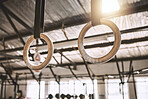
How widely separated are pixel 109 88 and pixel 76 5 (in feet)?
19.8

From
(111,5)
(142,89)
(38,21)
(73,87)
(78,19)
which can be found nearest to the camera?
(38,21)

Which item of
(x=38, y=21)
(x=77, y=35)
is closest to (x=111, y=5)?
(x=77, y=35)

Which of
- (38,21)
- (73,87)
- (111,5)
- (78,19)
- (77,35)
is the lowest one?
(73,87)

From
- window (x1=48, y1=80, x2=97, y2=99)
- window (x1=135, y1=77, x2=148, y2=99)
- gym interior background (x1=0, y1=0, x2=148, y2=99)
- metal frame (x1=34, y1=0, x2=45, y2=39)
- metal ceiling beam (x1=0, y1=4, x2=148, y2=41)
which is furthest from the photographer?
window (x1=48, y1=80, x2=97, y2=99)

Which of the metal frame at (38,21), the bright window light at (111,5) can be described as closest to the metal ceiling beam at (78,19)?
the bright window light at (111,5)

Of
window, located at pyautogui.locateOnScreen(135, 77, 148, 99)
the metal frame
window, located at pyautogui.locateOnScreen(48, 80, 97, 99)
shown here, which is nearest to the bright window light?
the metal frame

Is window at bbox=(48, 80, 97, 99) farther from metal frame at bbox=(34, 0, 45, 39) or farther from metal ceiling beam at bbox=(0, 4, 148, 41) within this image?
metal frame at bbox=(34, 0, 45, 39)

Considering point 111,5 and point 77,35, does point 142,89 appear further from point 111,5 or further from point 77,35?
point 111,5

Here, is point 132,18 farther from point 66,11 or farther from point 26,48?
point 26,48

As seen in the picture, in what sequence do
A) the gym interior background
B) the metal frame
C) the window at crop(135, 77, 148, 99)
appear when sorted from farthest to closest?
the window at crop(135, 77, 148, 99) → the gym interior background → the metal frame

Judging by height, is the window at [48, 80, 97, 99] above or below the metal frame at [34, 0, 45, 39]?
below

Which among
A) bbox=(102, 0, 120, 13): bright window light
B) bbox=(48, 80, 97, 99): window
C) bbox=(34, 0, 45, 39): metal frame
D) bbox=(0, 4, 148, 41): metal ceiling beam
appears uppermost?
bbox=(102, 0, 120, 13): bright window light

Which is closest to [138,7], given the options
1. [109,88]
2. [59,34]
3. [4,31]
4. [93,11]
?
[93,11]

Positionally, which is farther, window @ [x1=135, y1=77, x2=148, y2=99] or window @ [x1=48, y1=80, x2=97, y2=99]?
window @ [x1=48, y1=80, x2=97, y2=99]
